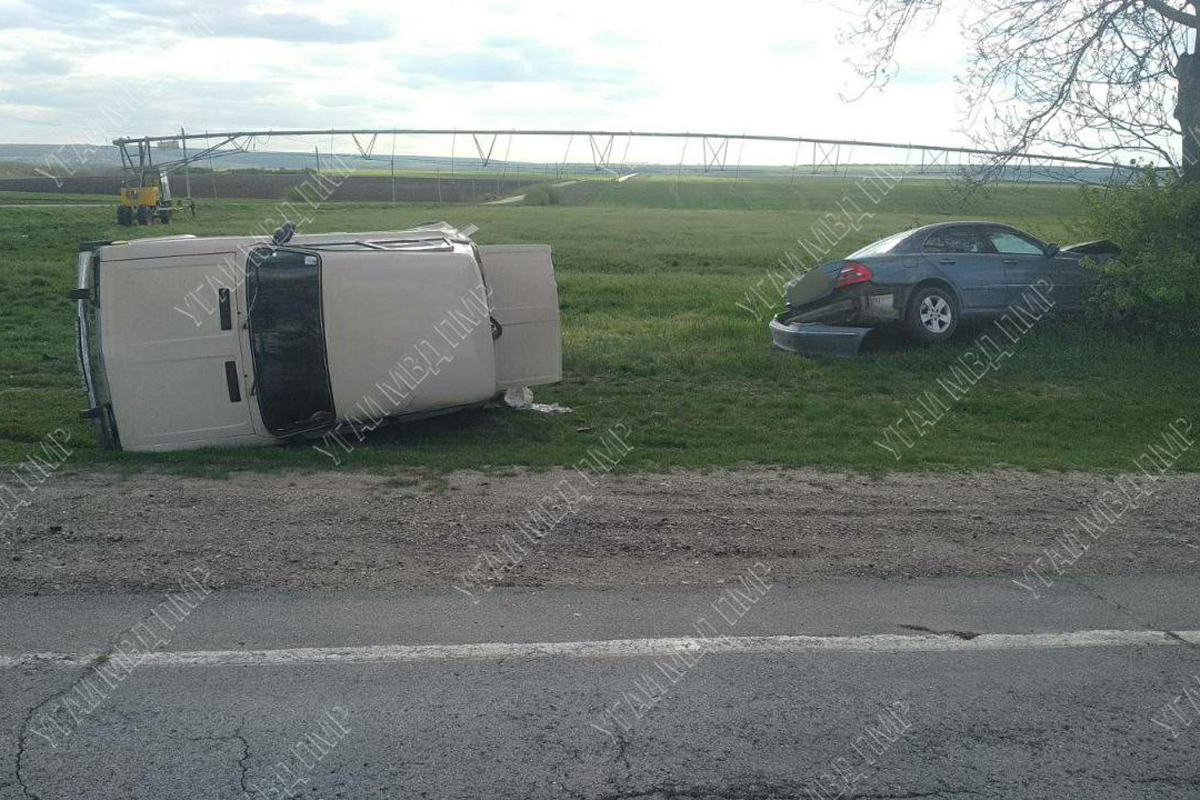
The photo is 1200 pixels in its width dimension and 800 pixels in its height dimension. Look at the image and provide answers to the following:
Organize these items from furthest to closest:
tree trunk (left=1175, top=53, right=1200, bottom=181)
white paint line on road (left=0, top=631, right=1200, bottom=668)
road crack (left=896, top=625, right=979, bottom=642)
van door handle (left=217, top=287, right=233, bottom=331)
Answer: tree trunk (left=1175, top=53, right=1200, bottom=181)
van door handle (left=217, top=287, right=233, bottom=331)
road crack (left=896, top=625, right=979, bottom=642)
white paint line on road (left=0, top=631, right=1200, bottom=668)

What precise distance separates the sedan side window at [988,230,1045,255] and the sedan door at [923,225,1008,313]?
12 centimetres

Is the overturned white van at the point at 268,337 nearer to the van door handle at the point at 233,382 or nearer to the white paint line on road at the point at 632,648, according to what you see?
the van door handle at the point at 233,382

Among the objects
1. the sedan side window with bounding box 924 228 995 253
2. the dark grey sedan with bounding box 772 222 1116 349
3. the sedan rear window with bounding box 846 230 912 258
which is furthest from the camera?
the sedan side window with bounding box 924 228 995 253

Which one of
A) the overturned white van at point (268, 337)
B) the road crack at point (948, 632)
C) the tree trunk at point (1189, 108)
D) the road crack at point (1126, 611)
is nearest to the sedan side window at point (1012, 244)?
the tree trunk at point (1189, 108)

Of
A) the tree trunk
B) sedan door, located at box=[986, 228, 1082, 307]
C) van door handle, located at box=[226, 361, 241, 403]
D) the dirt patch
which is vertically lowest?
the dirt patch

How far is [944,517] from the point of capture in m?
7.25

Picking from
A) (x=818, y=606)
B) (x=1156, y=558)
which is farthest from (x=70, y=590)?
(x=1156, y=558)

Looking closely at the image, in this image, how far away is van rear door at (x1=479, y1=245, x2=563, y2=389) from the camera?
10.2 metres

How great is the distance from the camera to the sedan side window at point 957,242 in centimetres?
1310

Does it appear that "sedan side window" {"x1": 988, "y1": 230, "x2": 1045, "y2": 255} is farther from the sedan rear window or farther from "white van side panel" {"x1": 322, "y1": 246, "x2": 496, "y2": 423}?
"white van side panel" {"x1": 322, "y1": 246, "x2": 496, "y2": 423}

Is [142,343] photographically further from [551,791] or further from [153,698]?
[551,791]

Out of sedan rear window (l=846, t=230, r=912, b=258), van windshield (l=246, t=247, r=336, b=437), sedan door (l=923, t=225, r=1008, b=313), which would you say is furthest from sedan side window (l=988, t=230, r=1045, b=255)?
van windshield (l=246, t=247, r=336, b=437)

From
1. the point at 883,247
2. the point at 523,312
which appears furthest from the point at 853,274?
the point at 523,312

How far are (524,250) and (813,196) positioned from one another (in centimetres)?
4296
